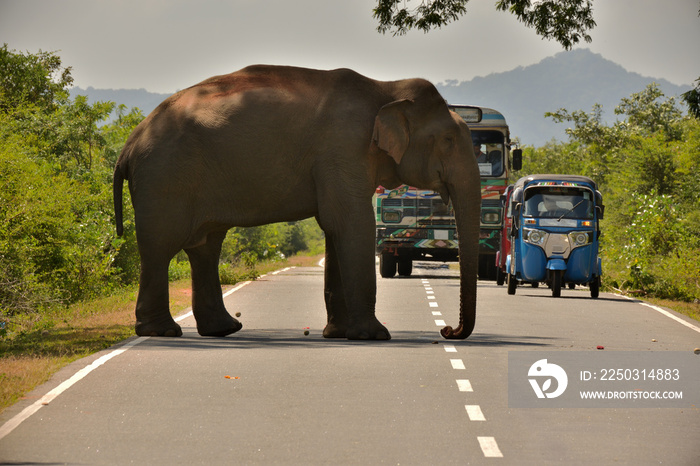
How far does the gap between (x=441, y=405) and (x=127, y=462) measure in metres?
3.17

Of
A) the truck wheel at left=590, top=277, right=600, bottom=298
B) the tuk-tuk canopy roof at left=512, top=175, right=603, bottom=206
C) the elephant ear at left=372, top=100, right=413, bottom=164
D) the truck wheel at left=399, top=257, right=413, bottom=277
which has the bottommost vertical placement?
the truck wheel at left=399, top=257, right=413, bottom=277

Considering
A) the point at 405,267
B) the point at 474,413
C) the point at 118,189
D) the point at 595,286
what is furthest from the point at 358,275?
the point at 405,267

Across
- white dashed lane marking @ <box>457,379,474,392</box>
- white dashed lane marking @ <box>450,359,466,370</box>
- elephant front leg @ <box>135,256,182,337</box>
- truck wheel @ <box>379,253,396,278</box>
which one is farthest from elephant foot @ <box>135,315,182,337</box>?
truck wheel @ <box>379,253,396,278</box>

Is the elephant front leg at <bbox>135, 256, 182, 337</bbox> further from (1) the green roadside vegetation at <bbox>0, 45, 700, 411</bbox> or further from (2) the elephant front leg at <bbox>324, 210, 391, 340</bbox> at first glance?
(2) the elephant front leg at <bbox>324, 210, 391, 340</bbox>

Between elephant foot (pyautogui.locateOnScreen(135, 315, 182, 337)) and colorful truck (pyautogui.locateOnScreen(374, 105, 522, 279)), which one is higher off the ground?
colorful truck (pyautogui.locateOnScreen(374, 105, 522, 279))

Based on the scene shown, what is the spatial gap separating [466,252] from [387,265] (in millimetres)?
21014

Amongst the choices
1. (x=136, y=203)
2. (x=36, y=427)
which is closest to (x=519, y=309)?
(x=136, y=203)

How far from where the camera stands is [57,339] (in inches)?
613

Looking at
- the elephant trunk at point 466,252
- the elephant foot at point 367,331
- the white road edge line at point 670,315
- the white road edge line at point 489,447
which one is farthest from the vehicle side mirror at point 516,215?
the white road edge line at point 489,447

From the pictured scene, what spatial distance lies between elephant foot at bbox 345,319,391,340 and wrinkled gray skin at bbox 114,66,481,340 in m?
0.02

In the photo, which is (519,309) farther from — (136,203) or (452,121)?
(136,203)

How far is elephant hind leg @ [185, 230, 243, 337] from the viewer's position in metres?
16.1

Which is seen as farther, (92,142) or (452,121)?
(92,142)

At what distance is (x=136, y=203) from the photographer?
51.3 ft
